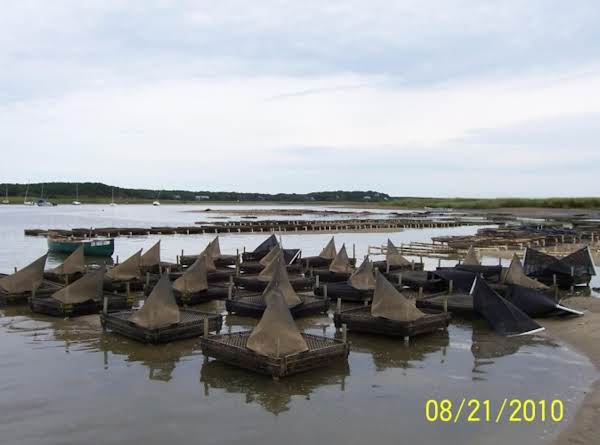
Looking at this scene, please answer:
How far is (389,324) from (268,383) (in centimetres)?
637

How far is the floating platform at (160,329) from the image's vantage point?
65.5ft

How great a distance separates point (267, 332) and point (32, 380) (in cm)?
690

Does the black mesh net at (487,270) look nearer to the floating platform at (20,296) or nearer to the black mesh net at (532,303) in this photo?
the black mesh net at (532,303)

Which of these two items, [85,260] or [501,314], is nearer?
[501,314]

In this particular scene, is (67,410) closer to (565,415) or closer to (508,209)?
(565,415)

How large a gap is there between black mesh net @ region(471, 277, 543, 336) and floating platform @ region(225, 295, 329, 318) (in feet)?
22.5

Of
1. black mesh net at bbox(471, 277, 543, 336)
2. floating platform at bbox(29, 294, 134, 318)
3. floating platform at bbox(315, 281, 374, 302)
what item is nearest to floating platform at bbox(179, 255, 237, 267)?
floating platform at bbox(315, 281, 374, 302)

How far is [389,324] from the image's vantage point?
68.5 feet

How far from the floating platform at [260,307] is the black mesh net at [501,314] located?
6.85 metres

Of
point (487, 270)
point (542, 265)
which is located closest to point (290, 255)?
point (487, 270)

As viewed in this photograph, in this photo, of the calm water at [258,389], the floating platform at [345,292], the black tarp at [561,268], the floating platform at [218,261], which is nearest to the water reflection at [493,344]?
the calm water at [258,389]

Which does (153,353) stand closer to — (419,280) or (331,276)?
(331,276)

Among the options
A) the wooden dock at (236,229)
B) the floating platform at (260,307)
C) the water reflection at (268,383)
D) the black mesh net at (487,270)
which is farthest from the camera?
the wooden dock at (236,229)

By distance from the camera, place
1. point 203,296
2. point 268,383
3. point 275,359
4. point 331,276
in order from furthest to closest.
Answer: point 331,276 < point 203,296 < point 275,359 < point 268,383
